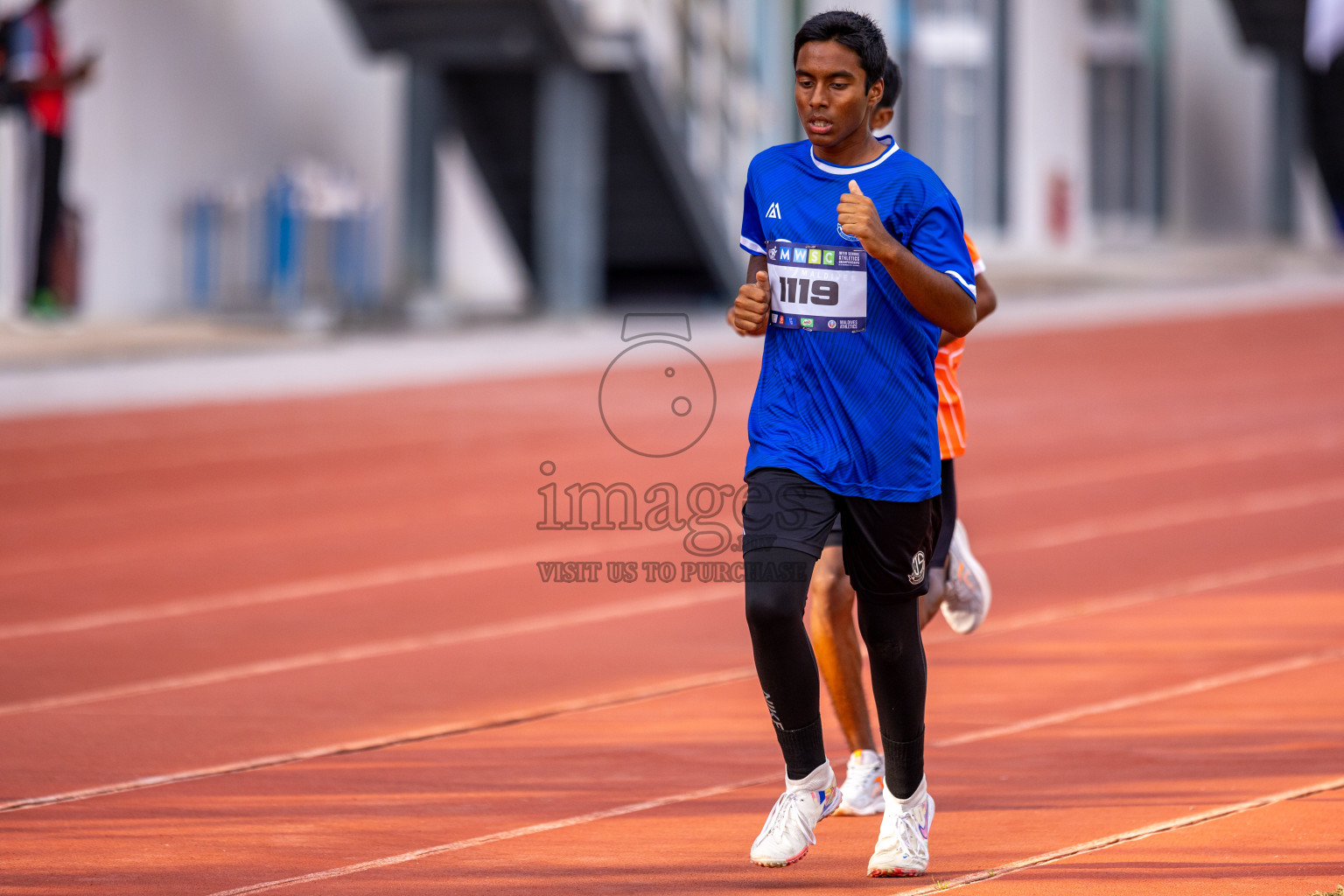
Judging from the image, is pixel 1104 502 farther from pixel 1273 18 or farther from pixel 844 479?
pixel 1273 18

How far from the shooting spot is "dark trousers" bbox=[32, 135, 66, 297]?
739 inches

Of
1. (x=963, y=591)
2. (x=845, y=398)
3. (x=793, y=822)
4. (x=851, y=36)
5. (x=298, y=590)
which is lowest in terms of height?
(x=793, y=822)

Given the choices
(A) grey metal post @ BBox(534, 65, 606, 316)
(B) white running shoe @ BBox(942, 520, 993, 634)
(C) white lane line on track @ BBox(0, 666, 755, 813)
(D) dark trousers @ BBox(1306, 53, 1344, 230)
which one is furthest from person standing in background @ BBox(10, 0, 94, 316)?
(D) dark trousers @ BBox(1306, 53, 1344, 230)

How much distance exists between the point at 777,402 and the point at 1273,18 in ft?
102

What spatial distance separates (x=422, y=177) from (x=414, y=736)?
1522 centimetres

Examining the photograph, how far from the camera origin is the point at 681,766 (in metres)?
5.12

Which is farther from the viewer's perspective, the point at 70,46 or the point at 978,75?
the point at 978,75

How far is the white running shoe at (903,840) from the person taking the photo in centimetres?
396

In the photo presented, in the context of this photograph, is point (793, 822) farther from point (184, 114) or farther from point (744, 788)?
point (184, 114)

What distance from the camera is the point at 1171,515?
9.80 metres

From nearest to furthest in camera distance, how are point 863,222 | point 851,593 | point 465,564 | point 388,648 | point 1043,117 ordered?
point 863,222 → point 851,593 → point 388,648 → point 465,564 → point 1043,117

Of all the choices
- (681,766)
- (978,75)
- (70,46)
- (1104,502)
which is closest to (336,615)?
(681,766)

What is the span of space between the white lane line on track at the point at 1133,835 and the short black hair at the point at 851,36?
165 cm

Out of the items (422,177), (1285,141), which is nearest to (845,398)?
(422,177)
